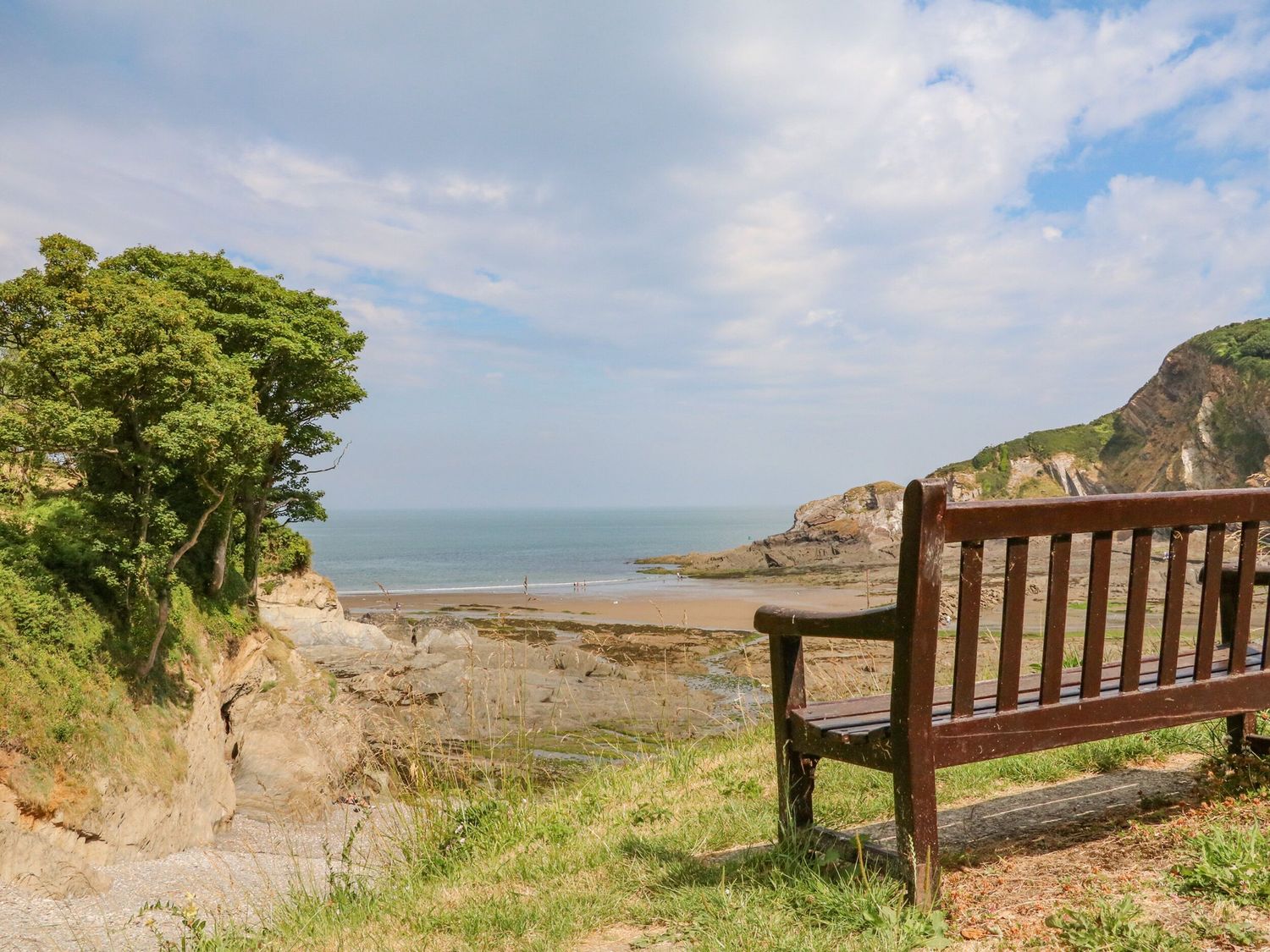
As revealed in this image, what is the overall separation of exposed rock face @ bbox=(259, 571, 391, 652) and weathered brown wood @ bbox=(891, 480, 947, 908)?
29.0 metres

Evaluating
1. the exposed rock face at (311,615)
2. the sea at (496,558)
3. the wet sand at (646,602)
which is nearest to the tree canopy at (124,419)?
the exposed rock face at (311,615)

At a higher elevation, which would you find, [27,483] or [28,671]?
[27,483]

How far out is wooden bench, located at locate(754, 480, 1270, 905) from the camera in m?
2.82

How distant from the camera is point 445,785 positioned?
549cm

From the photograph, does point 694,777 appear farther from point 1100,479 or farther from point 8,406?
point 1100,479

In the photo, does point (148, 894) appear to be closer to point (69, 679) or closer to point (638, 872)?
point (69, 679)

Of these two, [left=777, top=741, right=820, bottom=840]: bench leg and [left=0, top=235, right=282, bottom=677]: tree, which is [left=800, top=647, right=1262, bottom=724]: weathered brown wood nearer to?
[left=777, top=741, right=820, bottom=840]: bench leg

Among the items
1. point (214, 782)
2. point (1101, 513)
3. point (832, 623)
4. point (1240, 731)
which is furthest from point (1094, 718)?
point (214, 782)

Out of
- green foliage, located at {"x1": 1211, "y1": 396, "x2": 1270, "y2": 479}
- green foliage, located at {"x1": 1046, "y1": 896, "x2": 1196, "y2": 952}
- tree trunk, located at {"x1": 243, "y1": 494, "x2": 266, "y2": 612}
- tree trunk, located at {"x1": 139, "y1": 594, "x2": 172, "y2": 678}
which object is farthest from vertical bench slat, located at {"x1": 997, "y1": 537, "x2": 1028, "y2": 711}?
green foliage, located at {"x1": 1211, "y1": 396, "x2": 1270, "y2": 479}

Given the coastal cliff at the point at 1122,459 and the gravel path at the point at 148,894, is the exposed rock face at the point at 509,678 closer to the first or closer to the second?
the gravel path at the point at 148,894

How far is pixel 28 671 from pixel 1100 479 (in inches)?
3521

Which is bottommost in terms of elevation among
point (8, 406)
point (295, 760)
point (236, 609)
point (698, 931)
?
point (295, 760)

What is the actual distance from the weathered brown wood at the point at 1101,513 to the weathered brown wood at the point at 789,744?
1017 millimetres

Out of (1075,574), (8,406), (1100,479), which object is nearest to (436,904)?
(8,406)
